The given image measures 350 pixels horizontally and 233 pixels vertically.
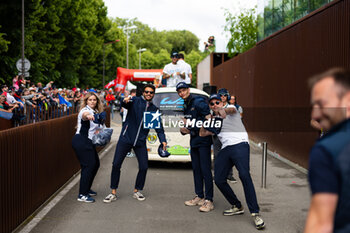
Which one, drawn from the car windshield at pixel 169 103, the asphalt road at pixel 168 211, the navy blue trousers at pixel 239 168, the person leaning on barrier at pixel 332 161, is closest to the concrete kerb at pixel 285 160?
the asphalt road at pixel 168 211

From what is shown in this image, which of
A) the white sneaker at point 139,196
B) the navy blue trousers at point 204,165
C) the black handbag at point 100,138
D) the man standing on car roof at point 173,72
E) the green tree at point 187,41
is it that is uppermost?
the green tree at point 187,41

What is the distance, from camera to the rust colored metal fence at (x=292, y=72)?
10.4 metres

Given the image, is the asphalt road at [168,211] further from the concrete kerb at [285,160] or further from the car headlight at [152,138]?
the concrete kerb at [285,160]

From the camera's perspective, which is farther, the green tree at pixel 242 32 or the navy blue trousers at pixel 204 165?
the green tree at pixel 242 32

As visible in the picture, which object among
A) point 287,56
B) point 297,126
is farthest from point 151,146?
point 287,56

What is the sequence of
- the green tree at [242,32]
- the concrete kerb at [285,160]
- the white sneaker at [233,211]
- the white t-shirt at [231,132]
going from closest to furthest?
1. the white t-shirt at [231,132]
2. the white sneaker at [233,211]
3. the concrete kerb at [285,160]
4. the green tree at [242,32]

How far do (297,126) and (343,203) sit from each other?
1065cm

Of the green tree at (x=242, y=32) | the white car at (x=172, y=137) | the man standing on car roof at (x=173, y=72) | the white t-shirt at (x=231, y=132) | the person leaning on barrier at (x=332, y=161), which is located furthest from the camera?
the green tree at (x=242, y=32)

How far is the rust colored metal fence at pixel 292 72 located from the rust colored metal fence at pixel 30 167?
580 centimetres

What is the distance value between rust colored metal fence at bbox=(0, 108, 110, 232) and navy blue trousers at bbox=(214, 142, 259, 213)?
268cm

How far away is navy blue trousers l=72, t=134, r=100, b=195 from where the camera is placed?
305 inches

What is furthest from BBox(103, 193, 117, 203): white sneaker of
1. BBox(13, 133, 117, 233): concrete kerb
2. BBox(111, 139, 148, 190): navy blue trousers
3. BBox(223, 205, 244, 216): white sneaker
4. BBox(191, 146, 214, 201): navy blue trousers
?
BBox(223, 205, 244, 216): white sneaker

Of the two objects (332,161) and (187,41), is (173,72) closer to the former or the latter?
(332,161)

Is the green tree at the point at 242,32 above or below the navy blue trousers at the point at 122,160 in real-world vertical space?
above
